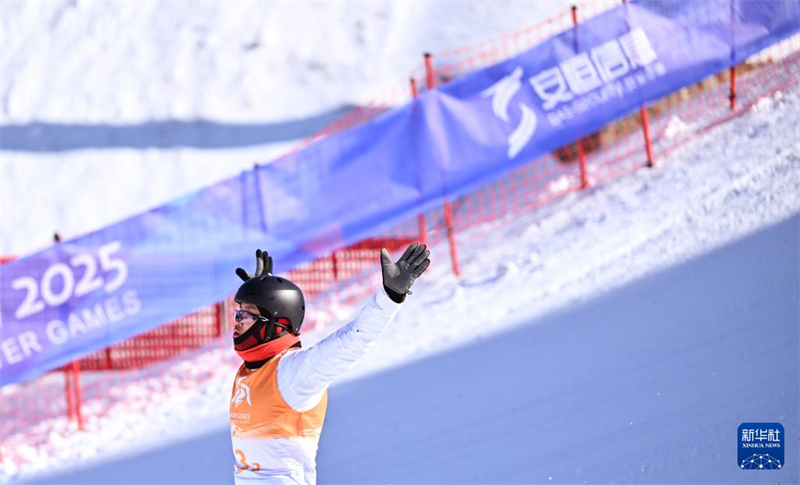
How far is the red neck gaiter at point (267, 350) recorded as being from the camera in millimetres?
3650

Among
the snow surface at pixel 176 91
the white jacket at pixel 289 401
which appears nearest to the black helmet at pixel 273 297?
the white jacket at pixel 289 401

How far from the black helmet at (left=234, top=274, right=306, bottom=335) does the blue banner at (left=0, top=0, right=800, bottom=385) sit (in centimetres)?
339

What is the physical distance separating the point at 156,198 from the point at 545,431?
589cm

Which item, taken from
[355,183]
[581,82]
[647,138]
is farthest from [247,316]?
[647,138]

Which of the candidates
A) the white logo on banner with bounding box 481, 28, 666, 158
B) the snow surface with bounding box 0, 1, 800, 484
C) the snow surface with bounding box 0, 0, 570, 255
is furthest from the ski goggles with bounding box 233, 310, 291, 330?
the snow surface with bounding box 0, 0, 570, 255

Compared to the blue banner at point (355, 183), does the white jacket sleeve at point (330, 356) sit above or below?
below

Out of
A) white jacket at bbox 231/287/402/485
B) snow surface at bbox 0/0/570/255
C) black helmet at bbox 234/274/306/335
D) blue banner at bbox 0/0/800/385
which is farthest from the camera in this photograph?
snow surface at bbox 0/0/570/255

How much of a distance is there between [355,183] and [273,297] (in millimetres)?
3647

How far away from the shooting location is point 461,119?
24.2 ft

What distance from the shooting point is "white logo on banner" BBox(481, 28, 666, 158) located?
7469mm

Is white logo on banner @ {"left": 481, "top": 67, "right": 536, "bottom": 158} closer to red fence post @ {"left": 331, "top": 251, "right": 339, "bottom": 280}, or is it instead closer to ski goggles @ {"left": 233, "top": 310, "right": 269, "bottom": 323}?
red fence post @ {"left": 331, "top": 251, "right": 339, "bottom": 280}

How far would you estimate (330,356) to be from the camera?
11.1ft

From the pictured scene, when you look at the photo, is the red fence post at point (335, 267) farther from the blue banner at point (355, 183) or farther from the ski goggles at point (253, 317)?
the ski goggles at point (253, 317)

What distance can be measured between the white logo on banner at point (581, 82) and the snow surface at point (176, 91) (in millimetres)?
2423
